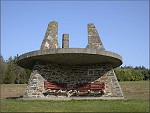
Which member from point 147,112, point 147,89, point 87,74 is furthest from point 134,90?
point 147,112

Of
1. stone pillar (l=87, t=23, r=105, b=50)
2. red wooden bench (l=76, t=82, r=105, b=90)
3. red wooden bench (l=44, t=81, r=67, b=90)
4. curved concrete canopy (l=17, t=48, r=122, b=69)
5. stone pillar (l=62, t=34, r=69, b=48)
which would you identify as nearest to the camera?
curved concrete canopy (l=17, t=48, r=122, b=69)

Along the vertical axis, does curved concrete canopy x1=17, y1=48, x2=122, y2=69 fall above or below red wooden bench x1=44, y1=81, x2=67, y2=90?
above

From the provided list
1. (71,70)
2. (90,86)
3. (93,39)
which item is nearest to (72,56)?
(90,86)

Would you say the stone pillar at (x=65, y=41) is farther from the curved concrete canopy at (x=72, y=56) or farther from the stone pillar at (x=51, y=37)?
the curved concrete canopy at (x=72, y=56)

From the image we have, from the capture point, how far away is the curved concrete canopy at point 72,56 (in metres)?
13.9

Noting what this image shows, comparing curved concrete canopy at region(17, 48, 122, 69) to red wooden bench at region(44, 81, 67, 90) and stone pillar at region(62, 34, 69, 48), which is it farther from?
stone pillar at region(62, 34, 69, 48)

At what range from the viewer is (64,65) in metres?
17.1

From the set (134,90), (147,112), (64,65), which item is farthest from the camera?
(134,90)

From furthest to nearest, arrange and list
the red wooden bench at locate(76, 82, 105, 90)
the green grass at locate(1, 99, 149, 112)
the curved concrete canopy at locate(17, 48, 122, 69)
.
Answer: the red wooden bench at locate(76, 82, 105, 90), the curved concrete canopy at locate(17, 48, 122, 69), the green grass at locate(1, 99, 149, 112)

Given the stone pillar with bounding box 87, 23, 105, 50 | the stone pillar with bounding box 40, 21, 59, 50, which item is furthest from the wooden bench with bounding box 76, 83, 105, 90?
the stone pillar with bounding box 40, 21, 59, 50

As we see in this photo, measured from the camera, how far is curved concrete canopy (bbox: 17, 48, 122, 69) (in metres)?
13.9

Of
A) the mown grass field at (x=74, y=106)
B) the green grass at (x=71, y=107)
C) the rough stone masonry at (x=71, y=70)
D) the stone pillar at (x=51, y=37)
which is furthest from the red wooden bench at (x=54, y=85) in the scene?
the green grass at (x=71, y=107)

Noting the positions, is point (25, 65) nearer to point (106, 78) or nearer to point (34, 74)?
point (34, 74)

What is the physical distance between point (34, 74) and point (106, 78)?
4.30m
